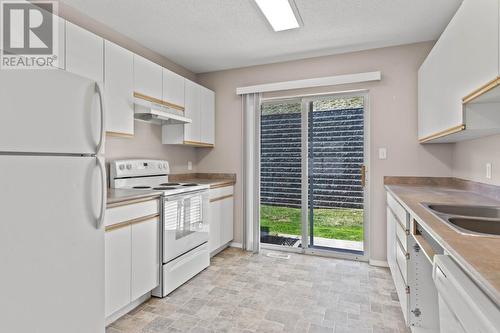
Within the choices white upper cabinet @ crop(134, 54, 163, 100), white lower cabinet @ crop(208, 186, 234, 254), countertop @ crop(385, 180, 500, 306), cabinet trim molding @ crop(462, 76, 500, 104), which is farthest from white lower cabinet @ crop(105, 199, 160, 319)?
cabinet trim molding @ crop(462, 76, 500, 104)

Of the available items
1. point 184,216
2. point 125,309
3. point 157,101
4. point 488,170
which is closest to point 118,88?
point 157,101

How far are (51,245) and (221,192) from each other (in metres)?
2.31

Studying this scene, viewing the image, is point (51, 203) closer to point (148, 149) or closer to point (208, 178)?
point (148, 149)

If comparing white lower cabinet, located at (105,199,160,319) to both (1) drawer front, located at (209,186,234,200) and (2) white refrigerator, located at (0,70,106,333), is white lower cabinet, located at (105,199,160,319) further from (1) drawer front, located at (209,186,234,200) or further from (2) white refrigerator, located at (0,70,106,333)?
(1) drawer front, located at (209,186,234,200)

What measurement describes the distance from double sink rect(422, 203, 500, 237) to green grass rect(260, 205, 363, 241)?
5.13 ft

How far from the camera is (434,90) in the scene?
7.27ft

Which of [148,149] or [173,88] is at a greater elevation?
[173,88]

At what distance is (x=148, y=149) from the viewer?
10.2ft

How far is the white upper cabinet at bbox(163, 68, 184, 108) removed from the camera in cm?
290

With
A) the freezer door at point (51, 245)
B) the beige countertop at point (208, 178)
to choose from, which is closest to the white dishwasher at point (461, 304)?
the freezer door at point (51, 245)

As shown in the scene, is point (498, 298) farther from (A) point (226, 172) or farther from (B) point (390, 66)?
(A) point (226, 172)

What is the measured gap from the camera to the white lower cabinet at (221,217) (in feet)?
10.7

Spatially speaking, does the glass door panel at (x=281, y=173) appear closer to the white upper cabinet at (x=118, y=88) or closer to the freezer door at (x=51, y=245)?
the white upper cabinet at (x=118, y=88)

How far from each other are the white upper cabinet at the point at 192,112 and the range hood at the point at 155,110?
15cm
